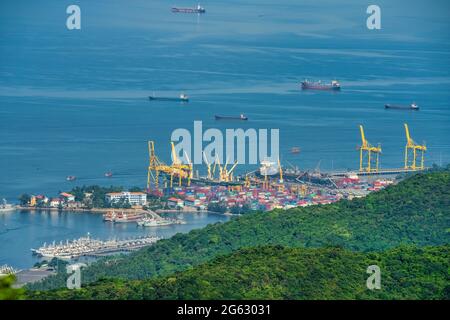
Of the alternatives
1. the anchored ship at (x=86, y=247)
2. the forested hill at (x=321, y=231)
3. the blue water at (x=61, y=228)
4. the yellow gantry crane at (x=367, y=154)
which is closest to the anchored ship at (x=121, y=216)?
the blue water at (x=61, y=228)

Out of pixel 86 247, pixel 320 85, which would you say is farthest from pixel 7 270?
pixel 320 85

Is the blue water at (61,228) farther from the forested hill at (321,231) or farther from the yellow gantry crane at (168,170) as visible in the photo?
the forested hill at (321,231)

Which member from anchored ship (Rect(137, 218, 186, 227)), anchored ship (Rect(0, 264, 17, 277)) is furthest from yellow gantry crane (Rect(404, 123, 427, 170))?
anchored ship (Rect(0, 264, 17, 277))

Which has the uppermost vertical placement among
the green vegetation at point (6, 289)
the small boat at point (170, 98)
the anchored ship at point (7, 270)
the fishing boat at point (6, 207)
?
the green vegetation at point (6, 289)

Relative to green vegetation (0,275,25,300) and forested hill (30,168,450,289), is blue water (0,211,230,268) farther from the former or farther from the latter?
green vegetation (0,275,25,300)
